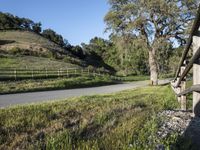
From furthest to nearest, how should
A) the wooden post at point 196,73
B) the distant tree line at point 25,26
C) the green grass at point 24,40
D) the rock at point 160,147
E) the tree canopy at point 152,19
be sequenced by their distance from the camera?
the distant tree line at point 25,26 → the green grass at point 24,40 → the tree canopy at point 152,19 → the wooden post at point 196,73 → the rock at point 160,147

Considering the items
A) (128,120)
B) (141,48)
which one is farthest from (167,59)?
(128,120)

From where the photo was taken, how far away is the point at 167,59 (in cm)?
2905

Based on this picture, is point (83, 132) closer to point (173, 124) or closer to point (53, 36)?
point (173, 124)

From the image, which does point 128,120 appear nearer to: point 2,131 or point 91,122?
point 91,122

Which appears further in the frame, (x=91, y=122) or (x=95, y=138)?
(x=91, y=122)

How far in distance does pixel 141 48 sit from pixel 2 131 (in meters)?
26.6

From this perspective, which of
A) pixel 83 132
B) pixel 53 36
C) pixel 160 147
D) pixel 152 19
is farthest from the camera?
pixel 53 36

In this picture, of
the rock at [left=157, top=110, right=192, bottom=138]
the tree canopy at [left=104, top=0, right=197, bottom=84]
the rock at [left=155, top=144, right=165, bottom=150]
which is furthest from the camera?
the tree canopy at [left=104, top=0, right=197, bottom=84]

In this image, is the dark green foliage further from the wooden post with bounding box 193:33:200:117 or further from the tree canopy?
the wooden post with bounding box 193:33:200:117

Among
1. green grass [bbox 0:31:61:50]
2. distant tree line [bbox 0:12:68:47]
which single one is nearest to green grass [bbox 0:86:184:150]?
green grass [bbox 0:31:61:50]

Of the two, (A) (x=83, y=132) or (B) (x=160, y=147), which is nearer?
(B) (x=160, y=147)

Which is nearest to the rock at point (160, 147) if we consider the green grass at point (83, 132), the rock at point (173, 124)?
the green grass at point (83, 132)

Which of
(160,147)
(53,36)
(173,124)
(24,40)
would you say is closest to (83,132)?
(160,147)

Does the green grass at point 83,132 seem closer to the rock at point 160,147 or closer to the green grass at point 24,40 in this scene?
the rock at point 160,147
